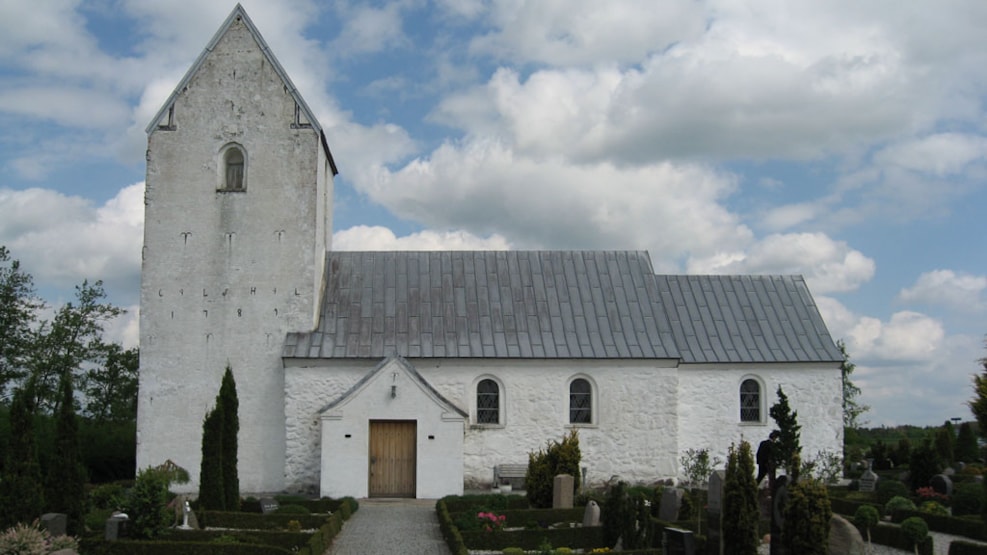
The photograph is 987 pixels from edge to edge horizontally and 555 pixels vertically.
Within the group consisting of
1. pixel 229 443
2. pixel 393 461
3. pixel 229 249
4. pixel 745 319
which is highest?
pixel 229 249

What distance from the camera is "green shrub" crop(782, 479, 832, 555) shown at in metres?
11.3

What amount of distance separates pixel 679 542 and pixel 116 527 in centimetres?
806

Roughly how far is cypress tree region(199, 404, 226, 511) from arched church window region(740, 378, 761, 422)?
12.7m

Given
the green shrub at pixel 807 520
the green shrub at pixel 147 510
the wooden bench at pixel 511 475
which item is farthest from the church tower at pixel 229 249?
the green shrub at pixel 807 520

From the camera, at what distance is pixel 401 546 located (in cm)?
1385

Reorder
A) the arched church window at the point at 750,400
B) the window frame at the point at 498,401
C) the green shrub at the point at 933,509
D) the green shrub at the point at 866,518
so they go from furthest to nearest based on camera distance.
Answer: the arched church window at the point at 750,400, the window frame at the point at 498,401, the green shrub at the point at 933,509, the green shrub at the point at 866,518

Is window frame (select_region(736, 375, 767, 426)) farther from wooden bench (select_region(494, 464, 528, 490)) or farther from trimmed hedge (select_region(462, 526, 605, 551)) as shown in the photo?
trimmed hedge (select_region(462, 526, 605, 551))

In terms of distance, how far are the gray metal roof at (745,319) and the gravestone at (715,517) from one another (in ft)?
35.8

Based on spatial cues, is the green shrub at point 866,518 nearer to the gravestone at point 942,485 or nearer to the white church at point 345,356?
the gravestone at point 942,485

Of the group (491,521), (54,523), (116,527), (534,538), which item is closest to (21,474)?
(54,523)

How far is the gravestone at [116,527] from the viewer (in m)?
13.1

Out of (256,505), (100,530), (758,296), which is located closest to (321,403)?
(256,505)

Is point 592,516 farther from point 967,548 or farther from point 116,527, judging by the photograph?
point 116,527

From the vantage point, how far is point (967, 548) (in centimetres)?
1255
